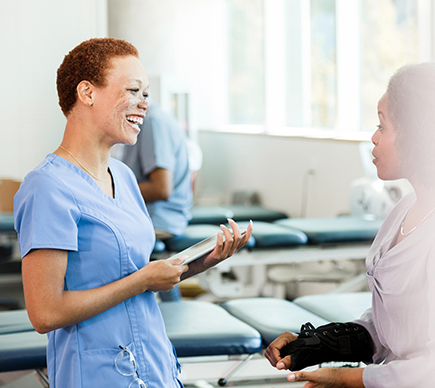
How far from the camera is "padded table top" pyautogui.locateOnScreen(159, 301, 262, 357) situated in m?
1.62

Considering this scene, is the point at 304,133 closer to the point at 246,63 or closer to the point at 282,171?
the point at 282,171

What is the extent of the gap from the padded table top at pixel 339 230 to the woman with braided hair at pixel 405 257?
1.79 meters

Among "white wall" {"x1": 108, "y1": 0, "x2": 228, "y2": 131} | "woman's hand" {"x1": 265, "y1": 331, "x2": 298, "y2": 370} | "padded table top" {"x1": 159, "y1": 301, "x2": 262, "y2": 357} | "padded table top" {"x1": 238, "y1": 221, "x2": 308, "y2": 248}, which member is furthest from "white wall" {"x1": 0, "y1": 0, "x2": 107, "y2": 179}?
"white wall" {"x1": 108, "y1": 0, "x2": 228, "y2": 131}

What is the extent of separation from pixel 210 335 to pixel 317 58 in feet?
12.0


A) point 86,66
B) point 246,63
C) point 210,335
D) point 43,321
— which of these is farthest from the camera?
point 246,63

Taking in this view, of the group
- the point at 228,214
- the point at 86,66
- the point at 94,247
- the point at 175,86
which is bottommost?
the point at 228,214

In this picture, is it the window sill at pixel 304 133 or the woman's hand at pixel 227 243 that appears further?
the window sill at pixel 304 133

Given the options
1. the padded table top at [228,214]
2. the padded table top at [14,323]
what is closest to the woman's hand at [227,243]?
the padded table top at [14,323]

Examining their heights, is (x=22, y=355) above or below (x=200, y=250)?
below

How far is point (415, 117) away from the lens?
1.01m

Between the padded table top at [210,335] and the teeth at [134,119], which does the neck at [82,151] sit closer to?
the teeth at [134,119]

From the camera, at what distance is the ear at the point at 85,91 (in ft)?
3.57

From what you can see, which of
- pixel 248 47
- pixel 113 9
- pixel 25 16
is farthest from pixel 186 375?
pixel 248 47

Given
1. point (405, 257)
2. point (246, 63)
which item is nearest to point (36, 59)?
point (405, 257)
